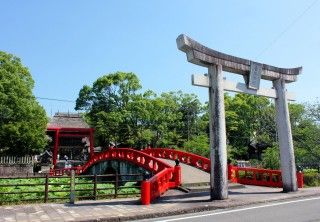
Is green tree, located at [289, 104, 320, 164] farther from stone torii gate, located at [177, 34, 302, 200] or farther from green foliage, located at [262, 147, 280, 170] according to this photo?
stone torii gate, located at [177, 34, 302, 200]

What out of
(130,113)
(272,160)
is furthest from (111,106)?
(272,160)

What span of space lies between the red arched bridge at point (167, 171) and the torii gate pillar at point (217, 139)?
7.81ft

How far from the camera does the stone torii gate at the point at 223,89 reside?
13383 mm

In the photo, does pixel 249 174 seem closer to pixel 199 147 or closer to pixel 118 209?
pixel 118 209

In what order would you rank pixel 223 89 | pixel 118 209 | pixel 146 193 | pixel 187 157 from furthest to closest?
pixel 187 157 < pixel 223 89 < pixel 146 193 < pixel 118 209

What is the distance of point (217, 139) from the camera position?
13562 mm

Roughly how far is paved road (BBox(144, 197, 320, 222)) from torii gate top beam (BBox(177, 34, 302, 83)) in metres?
5.65

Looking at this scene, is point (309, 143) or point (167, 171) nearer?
point (167, 171)

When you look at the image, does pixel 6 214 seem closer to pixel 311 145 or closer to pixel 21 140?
pixel 21 140

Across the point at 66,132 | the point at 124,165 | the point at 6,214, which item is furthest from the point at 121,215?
the point at 66,132

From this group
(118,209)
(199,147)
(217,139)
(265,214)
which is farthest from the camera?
(199,147)

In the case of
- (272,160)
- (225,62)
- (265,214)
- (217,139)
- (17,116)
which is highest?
(17,116)

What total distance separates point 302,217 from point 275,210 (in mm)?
1503

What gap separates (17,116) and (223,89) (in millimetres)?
23739
